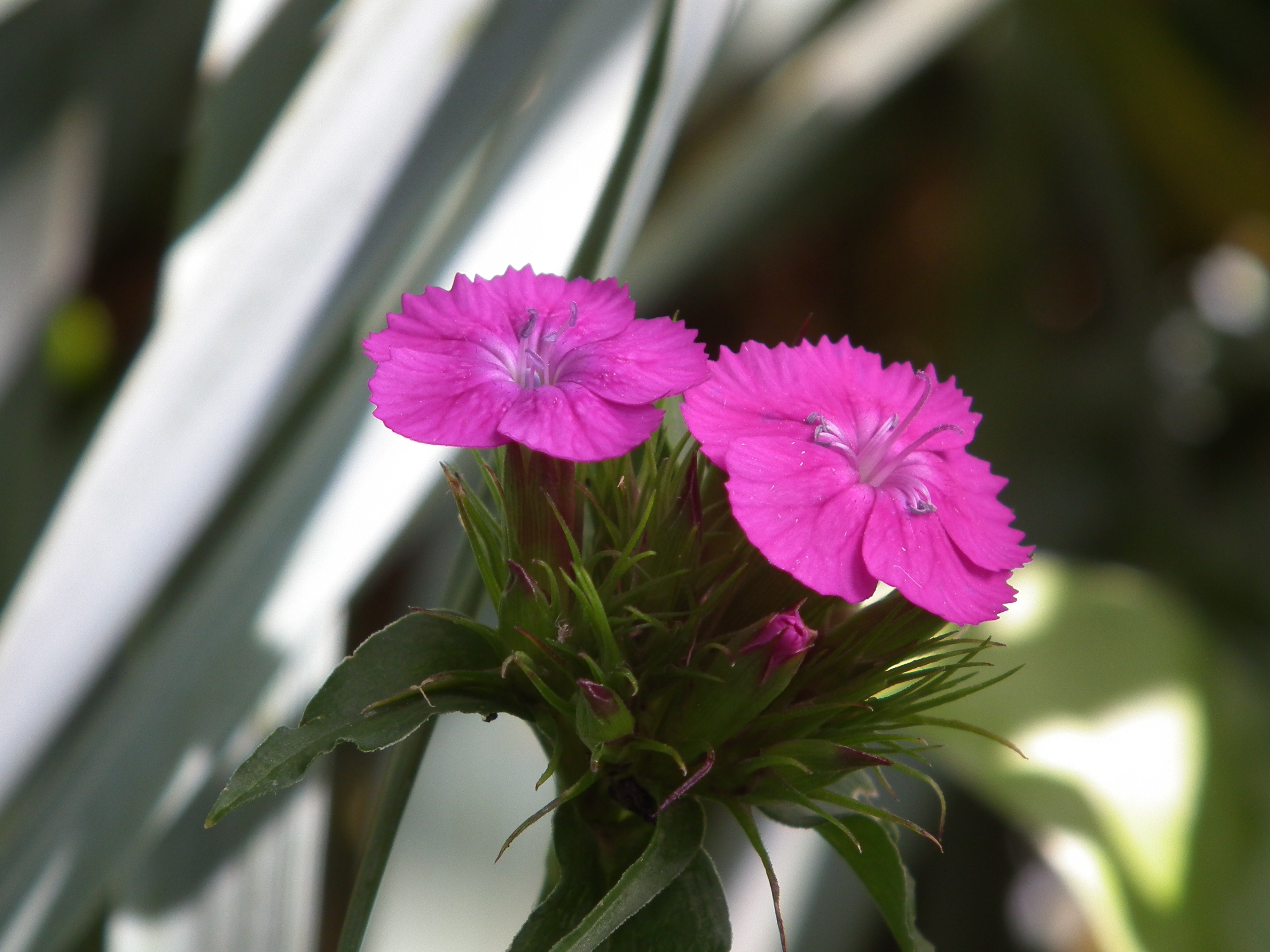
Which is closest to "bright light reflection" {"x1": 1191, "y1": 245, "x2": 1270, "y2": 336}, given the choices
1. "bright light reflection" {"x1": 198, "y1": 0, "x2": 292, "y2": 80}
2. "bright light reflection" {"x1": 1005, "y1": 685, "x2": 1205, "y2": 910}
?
"bright light reflection" {"x1": 1005, "y1": 685, "x2": 1205, "y2": 910}

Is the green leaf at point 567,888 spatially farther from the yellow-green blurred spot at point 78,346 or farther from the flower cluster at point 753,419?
the yellow-green blurred spot at point 78,346

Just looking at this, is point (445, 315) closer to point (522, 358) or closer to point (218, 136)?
point (522, 358)

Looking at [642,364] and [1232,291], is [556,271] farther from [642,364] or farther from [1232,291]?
[1232,291]

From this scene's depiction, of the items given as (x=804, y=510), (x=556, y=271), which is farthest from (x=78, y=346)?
(x=804, y=510)

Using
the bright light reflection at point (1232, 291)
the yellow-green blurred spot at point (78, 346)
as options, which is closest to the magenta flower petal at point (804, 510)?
the yellow-green blurred spot at point (78, 346)

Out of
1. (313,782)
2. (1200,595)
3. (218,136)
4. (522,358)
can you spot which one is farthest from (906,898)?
(1200,595)

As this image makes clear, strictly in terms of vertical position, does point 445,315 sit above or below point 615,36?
below

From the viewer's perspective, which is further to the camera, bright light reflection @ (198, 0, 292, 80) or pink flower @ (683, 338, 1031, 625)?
bright light reflection @ (198, 0, 292, 80)

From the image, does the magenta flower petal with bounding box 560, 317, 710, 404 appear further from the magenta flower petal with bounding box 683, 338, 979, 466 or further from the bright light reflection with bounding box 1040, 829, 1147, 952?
the bright light reflection with bounding box 1040, 829, 1147, 952
